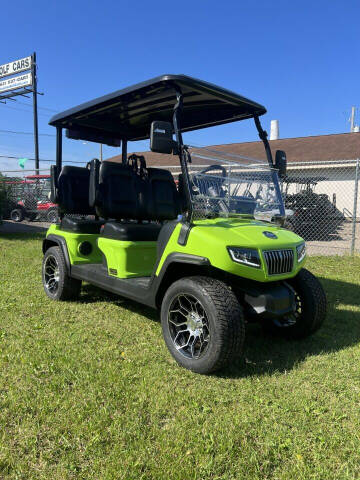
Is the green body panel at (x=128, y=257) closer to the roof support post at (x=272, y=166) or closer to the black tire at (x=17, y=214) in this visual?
the roof support post at (x=272, y=166)

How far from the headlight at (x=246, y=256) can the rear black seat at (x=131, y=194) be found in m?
1.34

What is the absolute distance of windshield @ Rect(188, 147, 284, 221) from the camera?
3.23 meters

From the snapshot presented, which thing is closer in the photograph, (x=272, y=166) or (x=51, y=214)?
(x=272, y=166)

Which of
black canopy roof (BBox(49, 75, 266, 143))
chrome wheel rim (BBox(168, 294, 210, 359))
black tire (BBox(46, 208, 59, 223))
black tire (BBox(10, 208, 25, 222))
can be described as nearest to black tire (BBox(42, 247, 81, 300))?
black canopy roof (BBox(49, 75, 266, 143))

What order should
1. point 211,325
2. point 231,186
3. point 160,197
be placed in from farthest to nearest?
point 160,197 < point 231,186 < point 211,325

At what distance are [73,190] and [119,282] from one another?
1772 millimetres

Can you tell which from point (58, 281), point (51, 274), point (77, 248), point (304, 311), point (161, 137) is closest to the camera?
point (161, 137)

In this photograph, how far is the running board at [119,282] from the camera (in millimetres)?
3166

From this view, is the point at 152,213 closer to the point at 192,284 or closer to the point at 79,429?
the point at 192,284

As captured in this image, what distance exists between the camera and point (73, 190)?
4.73 metres

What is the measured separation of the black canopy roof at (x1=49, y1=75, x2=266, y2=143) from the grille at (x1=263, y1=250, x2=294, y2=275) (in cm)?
154

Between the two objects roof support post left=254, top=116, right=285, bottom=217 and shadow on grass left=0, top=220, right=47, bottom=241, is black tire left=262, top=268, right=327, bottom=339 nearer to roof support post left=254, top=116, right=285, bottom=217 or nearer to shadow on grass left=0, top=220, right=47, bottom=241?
roof support post left=254, top=116, right=285, bottom=217

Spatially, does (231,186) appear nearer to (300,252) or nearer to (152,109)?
(300,252)

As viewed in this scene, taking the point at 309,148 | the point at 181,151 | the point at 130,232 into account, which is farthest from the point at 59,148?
the point at 309,148
